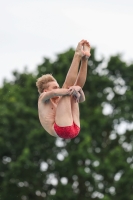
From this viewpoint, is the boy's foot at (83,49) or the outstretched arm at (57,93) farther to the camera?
the boy's foot at (83,49)

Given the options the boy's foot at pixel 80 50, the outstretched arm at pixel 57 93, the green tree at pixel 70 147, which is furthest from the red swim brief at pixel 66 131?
the green tree at pixel 70 147

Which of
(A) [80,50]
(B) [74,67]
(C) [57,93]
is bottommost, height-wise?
(C) [57,93]

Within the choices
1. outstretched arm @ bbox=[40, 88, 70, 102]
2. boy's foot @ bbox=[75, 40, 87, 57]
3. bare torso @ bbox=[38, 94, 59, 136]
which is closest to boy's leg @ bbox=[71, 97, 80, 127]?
bare torso @ bbox=[38, 94, 59, 136]

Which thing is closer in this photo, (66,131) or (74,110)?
(66,131)

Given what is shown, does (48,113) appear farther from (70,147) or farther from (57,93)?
(70,147)

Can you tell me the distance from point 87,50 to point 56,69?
19.4m

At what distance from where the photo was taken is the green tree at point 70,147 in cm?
2947

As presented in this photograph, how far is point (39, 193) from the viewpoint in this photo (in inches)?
1187

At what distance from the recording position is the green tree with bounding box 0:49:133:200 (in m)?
29.5

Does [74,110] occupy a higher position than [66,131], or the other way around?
[74,110]

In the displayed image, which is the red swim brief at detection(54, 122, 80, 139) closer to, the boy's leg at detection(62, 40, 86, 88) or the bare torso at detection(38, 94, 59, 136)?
the bare torso at detection(38, 94, 59, 136)

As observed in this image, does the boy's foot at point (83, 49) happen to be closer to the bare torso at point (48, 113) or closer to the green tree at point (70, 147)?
the bare torso at point (48, 113)

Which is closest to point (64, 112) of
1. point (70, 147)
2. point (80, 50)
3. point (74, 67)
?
point (74, 67)

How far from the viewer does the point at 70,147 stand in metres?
30.2
